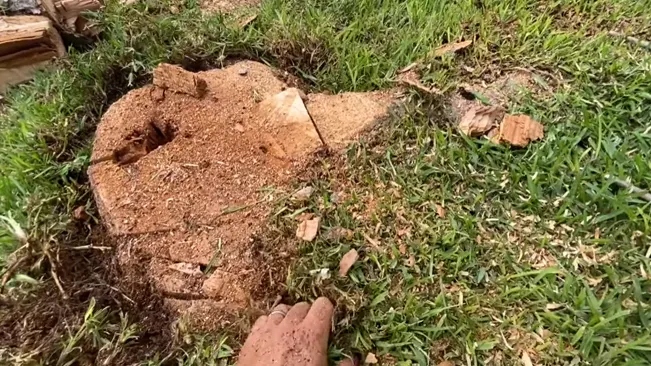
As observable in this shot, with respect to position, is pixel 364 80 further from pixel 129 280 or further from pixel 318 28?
pixel 129 280

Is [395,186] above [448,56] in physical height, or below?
below

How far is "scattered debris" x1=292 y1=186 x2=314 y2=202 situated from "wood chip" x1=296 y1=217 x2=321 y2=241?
89 mm

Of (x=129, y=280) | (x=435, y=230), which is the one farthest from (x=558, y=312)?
(x=129, y=280)

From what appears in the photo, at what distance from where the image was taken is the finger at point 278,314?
74.4 inches

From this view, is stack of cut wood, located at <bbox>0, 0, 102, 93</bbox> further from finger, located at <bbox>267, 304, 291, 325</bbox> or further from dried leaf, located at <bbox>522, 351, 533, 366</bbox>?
dried leaf, located at <bbox>522, 351, 533, 366</bbox>

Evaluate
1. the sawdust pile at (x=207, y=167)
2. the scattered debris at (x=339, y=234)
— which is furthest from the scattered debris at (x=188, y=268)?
the scattered debris at (x=339, y=234)

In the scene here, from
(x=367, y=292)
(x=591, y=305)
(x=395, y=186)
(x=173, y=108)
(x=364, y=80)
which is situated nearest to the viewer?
(x=591, y=305)

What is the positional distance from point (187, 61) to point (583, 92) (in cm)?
166

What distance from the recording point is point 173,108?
7.83 ft

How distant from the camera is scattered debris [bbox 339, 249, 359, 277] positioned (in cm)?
201

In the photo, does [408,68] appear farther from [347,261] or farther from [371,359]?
[371,359]

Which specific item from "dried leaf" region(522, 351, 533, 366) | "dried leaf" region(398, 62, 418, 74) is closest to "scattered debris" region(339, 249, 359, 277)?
"dried leaf" region(522, 351, 533, 366)

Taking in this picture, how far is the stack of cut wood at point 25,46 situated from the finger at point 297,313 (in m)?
1.70

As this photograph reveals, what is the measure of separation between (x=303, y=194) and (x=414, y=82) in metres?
0.68
